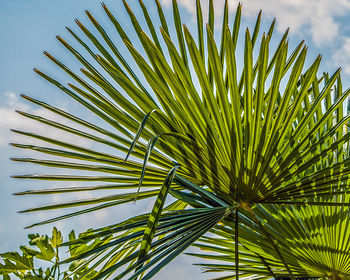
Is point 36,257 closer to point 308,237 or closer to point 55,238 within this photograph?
point 55,238

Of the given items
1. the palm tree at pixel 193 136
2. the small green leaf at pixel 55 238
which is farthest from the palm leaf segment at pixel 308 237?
the small green leaf at pixel 55 238

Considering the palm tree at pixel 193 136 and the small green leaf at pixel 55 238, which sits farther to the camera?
the small green leaf at pixel 55 238

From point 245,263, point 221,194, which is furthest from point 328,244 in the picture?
point 221,194

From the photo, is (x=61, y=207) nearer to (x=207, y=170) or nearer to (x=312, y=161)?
(x=207, y=170)

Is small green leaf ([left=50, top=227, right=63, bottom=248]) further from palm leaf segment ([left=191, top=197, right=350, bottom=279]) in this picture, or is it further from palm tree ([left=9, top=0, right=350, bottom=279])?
palm leaf segment ([left=191, top=197, right=350, bottom=279])

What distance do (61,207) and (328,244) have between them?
1300 mm

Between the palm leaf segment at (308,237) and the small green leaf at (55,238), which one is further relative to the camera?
the small green leaf at (55,238)

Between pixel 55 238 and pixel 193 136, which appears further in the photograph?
pixel 55 238

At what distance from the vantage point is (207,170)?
1.66 m

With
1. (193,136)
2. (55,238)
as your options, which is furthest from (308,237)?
(55,238)

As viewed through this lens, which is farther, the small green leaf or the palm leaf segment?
the small green leaf

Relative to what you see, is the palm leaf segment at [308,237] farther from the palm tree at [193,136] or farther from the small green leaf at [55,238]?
the small green leaf at [55,238]

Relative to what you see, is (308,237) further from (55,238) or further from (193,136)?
(55,238)

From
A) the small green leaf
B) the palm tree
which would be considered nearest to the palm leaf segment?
the palm tree
